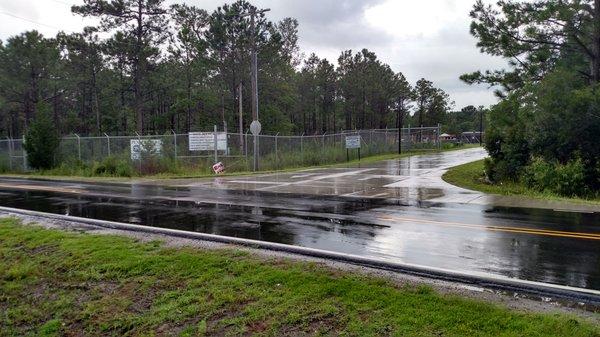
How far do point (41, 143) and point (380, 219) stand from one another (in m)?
25.3

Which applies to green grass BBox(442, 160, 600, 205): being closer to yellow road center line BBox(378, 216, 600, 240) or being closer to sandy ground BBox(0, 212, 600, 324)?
yellow road center line BBox(378, 216, 600, 240)

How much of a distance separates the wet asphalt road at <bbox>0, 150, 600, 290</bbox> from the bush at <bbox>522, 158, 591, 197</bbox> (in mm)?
2852

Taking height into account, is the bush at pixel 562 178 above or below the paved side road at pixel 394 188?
above

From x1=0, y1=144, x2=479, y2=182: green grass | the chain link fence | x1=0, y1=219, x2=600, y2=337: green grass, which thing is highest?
the chain link fence

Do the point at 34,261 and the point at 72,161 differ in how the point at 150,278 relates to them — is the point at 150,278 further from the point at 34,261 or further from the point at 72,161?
the point at 72,161

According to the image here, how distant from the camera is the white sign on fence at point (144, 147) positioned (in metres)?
25.1

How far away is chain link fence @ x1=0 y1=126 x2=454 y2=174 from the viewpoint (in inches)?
981

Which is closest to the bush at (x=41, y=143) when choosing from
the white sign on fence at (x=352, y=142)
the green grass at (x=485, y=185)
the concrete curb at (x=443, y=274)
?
the white sign on fence at (x=352, y=142)

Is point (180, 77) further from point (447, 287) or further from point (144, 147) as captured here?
point (447, 287)

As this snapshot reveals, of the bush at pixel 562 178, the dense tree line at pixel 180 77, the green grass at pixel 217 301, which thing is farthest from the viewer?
the dense tree line at pixel 180 77

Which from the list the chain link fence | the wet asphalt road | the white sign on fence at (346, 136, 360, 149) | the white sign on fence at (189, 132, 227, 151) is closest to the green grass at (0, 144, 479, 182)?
the chain link fence

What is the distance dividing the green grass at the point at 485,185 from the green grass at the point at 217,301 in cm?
1008

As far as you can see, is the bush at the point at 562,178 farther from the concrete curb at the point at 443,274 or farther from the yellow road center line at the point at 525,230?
the concrete curb at the point at 443,274

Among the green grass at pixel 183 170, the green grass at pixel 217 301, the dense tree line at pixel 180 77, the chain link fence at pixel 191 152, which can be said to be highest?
the dense tree line at pixel 180 77
